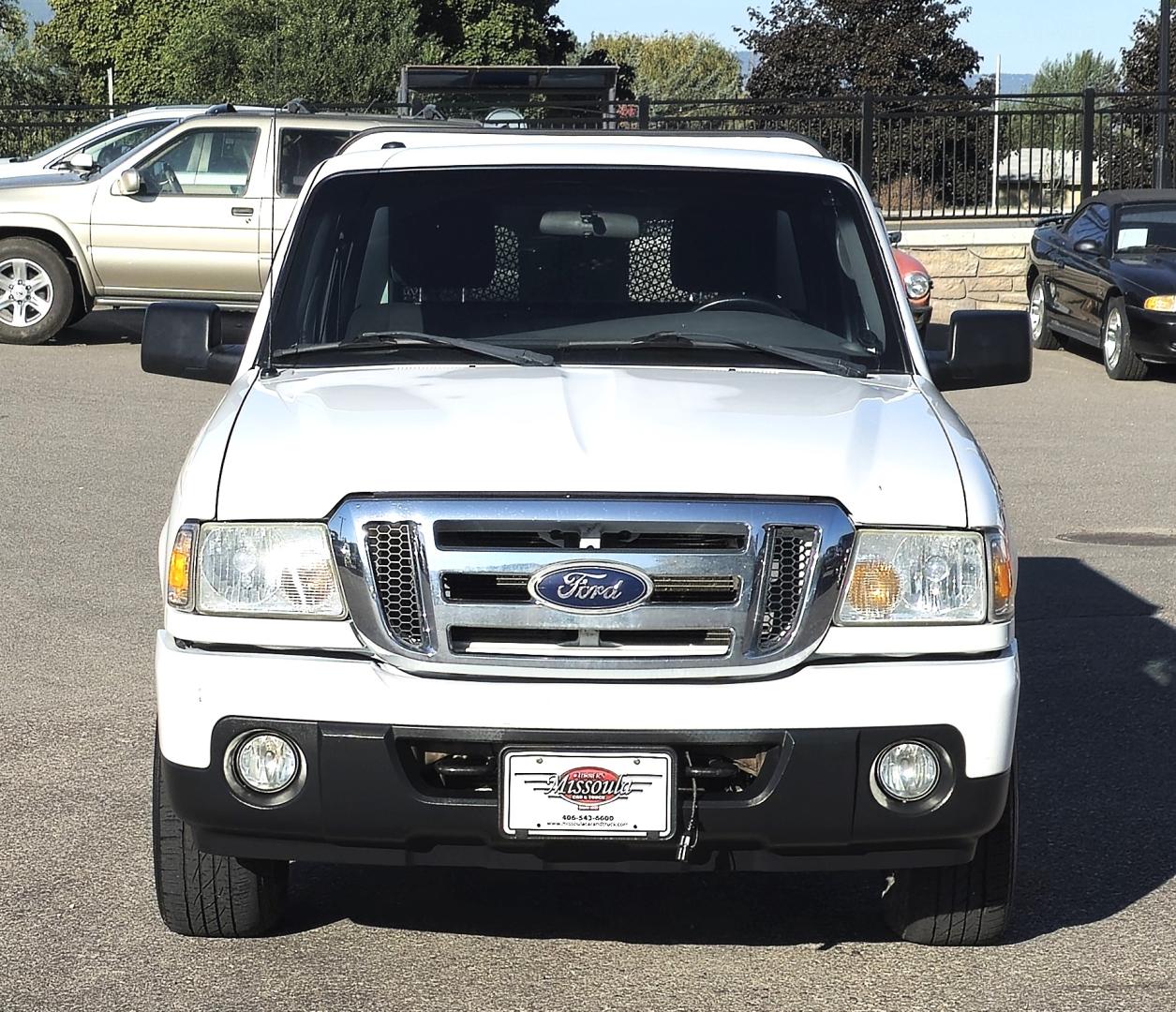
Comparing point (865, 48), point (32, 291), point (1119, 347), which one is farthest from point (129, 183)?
point (865, 48)

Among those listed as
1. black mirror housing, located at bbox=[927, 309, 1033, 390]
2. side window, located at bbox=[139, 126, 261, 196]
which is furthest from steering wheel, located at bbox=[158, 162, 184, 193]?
black mirror housing, located at bbox=[927, 309, 1033, 390]

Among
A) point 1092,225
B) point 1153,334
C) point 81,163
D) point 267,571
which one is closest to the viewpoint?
point 267,571

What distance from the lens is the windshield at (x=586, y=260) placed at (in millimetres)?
5203

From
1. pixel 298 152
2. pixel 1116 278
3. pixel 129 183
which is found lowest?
pixel 1116 278

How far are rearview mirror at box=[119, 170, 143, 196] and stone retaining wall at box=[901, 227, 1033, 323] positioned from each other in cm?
944

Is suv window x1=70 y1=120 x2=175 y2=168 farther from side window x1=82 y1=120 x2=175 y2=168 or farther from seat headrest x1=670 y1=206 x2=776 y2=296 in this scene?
seat headrest x1=670 y1=206 x2=776 y2=296

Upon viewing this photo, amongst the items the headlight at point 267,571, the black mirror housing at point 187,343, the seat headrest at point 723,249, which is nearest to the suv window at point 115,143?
the black mirror housing at point 187,343

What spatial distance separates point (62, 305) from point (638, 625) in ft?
47.8

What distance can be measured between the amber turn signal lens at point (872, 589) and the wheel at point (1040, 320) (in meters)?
15.9

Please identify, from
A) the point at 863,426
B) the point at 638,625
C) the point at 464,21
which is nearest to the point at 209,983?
the point at 638,625

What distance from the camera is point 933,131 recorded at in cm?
2422

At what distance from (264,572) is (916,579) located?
1.33m

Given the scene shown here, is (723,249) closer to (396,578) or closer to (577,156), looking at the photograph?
(577,156)

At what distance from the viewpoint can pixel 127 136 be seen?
18656 millimetres
